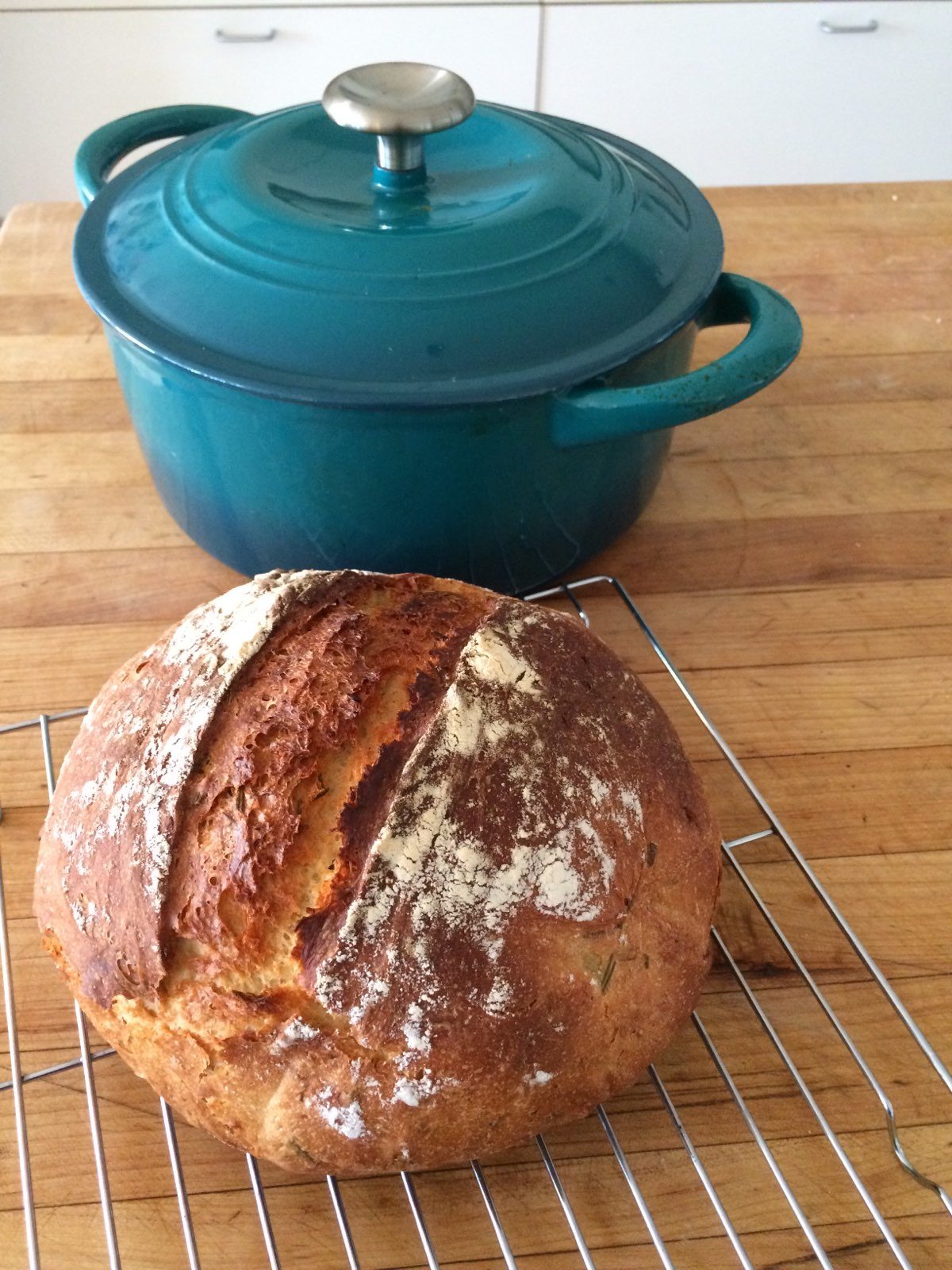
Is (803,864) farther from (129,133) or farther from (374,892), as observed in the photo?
(129,133)

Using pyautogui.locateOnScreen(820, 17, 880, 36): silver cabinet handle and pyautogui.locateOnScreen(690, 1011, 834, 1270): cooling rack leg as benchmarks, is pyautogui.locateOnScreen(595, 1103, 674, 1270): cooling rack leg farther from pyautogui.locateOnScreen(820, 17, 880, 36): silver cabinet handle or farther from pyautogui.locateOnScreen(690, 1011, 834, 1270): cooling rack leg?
pyautogui.locateOnScreen(820, 17, 880, 36): silver cabinet handle

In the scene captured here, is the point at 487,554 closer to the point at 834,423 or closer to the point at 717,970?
the point at 717,970

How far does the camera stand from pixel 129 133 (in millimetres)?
1144

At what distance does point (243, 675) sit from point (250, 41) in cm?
196

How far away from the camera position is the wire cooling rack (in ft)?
2.16

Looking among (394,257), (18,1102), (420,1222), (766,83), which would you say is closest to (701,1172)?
(420,1222)

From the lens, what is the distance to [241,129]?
3.36ft

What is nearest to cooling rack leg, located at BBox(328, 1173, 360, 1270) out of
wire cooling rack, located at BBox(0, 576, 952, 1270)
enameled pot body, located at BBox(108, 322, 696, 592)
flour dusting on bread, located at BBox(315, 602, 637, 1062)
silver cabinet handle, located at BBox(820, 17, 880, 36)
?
wire cooling rack, located at BBox(0, 576, 952, 1270)

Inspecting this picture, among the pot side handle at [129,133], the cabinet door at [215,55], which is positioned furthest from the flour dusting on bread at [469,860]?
the cabinet door at [215,55]

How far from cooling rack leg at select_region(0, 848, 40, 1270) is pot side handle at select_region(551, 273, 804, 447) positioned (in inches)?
21.5

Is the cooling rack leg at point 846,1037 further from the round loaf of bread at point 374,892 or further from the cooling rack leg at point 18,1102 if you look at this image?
the cooling rack leg at point 18,1102

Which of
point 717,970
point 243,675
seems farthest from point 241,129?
point 717,970

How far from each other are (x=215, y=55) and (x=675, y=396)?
1825 mm

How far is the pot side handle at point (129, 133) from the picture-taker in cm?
110
